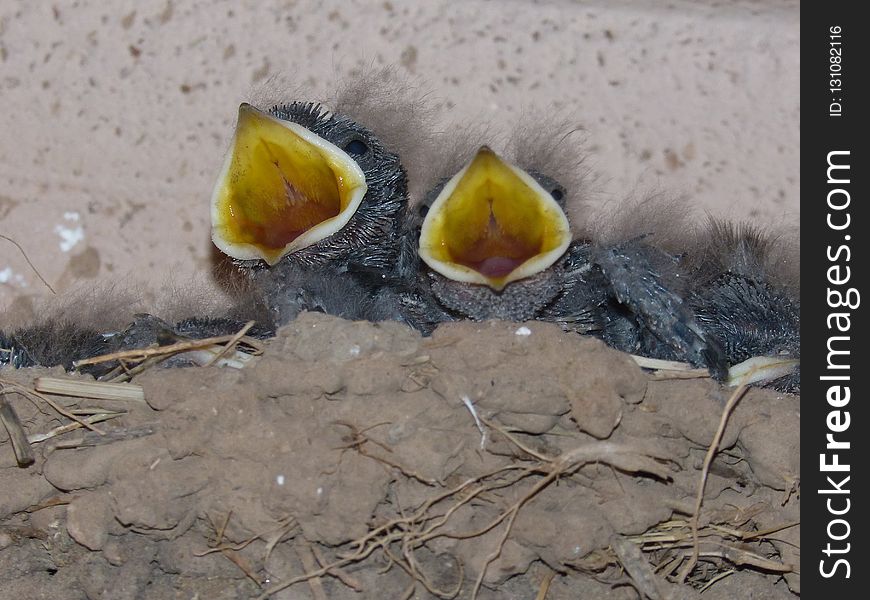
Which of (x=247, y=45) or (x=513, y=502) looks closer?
(x=513, y=502)

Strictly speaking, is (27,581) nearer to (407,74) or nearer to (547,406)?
(547,406)

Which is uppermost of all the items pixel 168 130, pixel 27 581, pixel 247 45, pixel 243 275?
pixel 247 45

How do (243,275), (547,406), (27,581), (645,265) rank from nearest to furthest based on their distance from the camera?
(547,406) < (27,581) < (645,265) < (243,275)

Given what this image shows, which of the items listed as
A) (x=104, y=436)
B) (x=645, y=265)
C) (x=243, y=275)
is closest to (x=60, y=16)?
(x=243, y=275)

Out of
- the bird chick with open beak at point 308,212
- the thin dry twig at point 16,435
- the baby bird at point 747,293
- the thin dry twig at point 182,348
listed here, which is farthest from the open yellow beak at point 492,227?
the thin dry twig at point 16,435

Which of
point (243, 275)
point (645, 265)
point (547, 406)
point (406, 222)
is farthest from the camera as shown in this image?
point (243, 275)

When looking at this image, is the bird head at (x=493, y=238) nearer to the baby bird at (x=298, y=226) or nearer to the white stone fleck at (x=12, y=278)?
the baby bird at (x=298, y=226)

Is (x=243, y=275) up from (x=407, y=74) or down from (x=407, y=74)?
down

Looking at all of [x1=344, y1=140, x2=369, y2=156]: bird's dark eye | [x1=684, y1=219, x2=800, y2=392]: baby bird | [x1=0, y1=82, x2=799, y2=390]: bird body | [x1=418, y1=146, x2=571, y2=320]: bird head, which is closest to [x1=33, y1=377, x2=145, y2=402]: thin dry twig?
[x1=0, y1=82, x2=799, y2=390]: bird body
